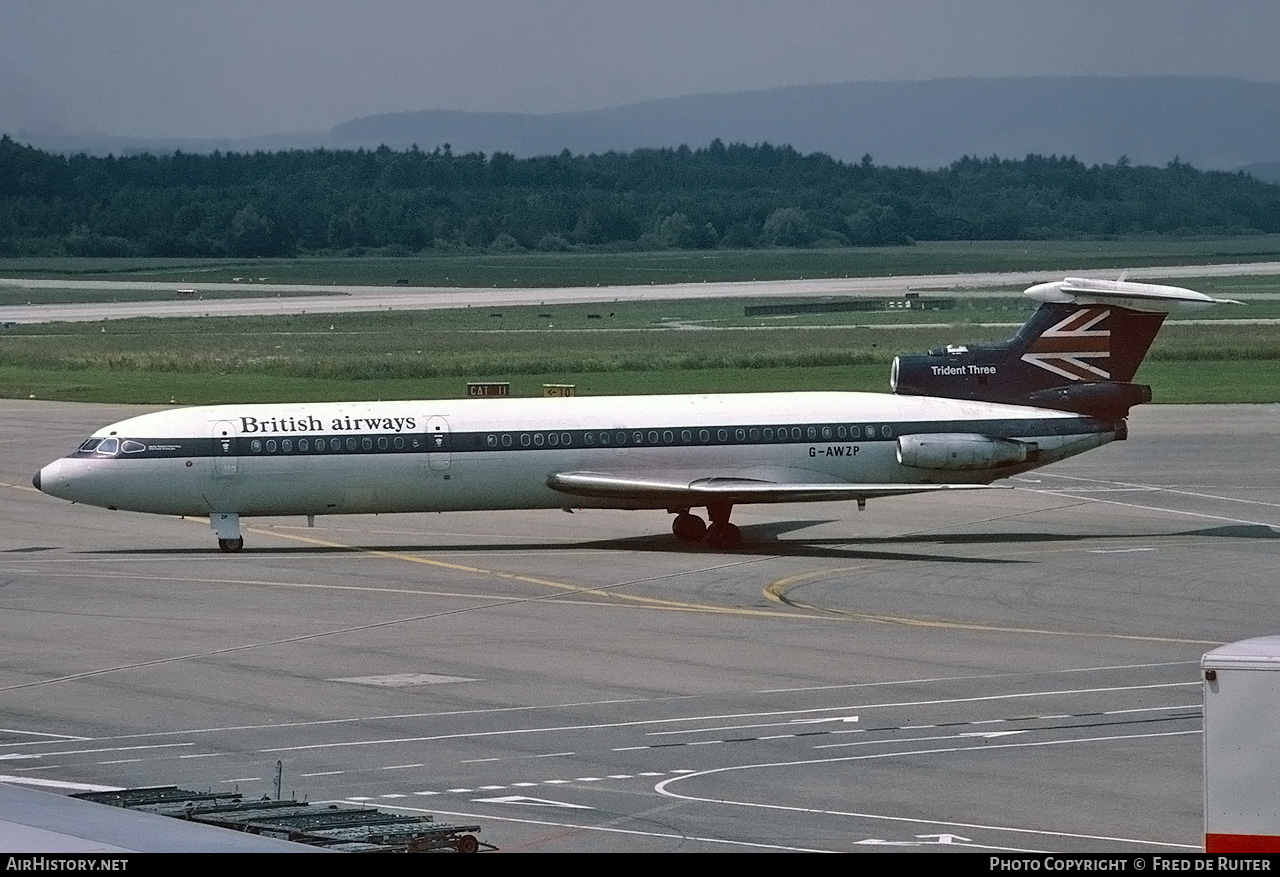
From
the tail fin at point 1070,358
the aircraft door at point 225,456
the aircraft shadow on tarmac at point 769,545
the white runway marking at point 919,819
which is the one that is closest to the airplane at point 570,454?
the aircraft door at point 225,456

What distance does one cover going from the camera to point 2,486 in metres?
59.3

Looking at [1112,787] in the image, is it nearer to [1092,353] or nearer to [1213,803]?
[1213,803]

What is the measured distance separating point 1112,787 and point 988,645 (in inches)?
387

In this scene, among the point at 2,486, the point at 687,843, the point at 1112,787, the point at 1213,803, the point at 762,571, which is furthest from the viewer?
the point at 2,486

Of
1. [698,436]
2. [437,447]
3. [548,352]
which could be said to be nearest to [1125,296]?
[698,436]

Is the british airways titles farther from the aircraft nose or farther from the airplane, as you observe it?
the aircraft nose

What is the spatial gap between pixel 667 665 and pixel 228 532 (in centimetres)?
1753

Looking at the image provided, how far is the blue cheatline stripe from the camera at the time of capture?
147 ft

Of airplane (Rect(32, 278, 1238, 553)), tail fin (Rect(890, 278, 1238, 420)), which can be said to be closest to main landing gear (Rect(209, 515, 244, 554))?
airplane (Rect(32, 278, 1238, 553))

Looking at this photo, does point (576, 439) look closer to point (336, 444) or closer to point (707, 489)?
point (707, 489)

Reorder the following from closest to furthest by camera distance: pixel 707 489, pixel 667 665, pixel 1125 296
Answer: pixel 667 665, pixel 707 489, pixel 1125 296

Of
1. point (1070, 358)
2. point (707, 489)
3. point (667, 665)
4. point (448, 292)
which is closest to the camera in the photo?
point (667, 665)

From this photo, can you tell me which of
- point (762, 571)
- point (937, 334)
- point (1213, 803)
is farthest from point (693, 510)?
point (937, 334)

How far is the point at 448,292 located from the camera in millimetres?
168625
